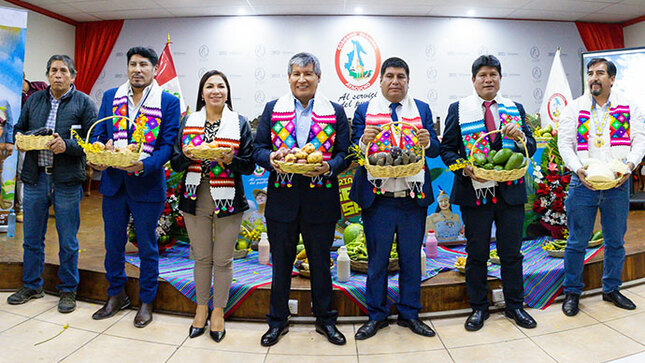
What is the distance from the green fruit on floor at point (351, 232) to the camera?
3.88 meters

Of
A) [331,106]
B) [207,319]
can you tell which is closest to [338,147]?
[331,106]

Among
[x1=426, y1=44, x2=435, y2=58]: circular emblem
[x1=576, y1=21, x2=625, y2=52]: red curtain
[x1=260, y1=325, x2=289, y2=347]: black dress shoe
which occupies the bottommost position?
[x1=260, y1=325, x2=289, y2=347]: black dress shoe

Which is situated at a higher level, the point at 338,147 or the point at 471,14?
the point at 471,14

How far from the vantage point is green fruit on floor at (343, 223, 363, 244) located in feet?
12.7

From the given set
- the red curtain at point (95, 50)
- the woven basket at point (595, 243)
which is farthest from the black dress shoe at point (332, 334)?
the red curtain at point (95, 50)

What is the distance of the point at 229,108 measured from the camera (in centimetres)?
268

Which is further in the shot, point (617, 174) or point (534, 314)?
point (534, 314)

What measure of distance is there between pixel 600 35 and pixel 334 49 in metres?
5.53

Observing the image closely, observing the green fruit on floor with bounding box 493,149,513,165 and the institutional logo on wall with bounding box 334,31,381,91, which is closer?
the green fruit on floor with bounding box 493,149,513,165

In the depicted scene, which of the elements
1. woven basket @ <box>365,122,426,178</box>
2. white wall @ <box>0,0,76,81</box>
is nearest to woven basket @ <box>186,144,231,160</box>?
woven basket @ <box>365,122,426,178</box>

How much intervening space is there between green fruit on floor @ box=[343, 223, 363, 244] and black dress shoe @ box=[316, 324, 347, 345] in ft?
4.24

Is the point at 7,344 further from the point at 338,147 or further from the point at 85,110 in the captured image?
the point at 338,147

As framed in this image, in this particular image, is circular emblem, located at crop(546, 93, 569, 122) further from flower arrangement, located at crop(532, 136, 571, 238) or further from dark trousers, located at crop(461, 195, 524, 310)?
dark trousers, located at crop(461, 195, 524, 310)

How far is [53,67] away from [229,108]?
4.64 ft
